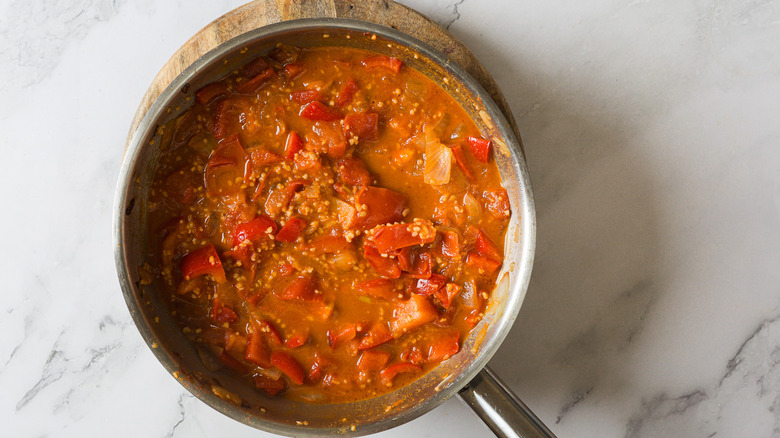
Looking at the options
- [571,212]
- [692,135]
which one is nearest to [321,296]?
[571,212]

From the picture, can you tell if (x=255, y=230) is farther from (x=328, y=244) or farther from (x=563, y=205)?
(x=563, y=205)

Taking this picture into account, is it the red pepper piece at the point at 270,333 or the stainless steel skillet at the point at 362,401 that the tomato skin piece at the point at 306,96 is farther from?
the red pepper piece at the point at 270,333

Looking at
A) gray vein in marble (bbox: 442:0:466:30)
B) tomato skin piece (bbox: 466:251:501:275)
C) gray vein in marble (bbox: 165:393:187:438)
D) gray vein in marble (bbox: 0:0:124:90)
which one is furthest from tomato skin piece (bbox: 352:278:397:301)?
gray vein in marble (bbox: 0:0:124:90)

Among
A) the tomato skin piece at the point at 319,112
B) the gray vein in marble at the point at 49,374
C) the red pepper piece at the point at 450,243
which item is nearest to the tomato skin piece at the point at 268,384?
the red pepper piece at the point at 450,243

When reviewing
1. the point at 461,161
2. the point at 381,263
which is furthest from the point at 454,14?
the point at 381,263

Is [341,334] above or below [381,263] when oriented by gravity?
below

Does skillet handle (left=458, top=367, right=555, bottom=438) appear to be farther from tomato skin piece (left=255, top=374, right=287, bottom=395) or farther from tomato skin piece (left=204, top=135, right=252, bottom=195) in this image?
tomato skin piece (left=204, top=135, right=252, bottom=195)
